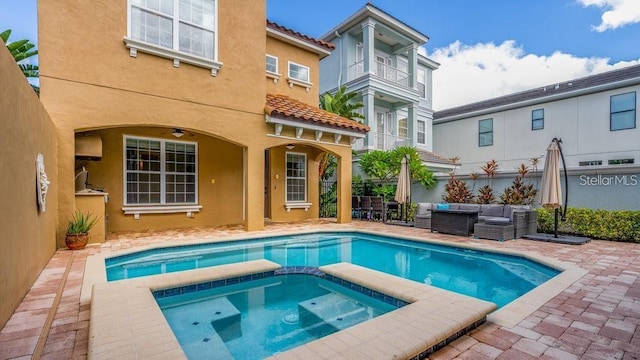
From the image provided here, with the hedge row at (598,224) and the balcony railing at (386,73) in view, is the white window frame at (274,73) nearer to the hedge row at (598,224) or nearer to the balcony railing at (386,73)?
the balcony railing at (386,73)

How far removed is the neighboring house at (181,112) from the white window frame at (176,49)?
0.10 ft

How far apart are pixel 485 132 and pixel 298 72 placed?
14.4m

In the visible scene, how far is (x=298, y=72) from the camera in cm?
1428

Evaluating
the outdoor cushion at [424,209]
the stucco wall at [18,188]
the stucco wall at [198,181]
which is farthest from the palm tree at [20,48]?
the outdoor cushion at [424,209]

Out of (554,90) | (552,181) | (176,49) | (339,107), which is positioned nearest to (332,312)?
(552,181)

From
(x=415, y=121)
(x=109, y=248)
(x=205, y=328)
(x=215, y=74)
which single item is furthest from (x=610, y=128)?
(x=109, y=248)

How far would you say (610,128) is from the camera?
16.5 metres

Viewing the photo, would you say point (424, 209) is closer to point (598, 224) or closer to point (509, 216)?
point (509, 216)

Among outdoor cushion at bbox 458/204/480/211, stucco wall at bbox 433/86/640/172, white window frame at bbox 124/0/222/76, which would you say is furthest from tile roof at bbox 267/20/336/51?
stucco wall at bbox 433/86/640/172

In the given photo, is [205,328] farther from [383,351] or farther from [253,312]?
[383,351]

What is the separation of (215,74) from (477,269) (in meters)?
9.26

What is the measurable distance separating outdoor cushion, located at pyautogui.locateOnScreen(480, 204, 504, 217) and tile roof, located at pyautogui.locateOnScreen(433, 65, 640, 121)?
11.8m

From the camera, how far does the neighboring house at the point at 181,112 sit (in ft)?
25.8

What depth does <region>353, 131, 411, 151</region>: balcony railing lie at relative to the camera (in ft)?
59.6
